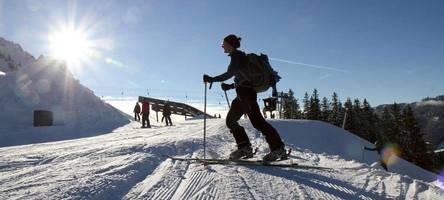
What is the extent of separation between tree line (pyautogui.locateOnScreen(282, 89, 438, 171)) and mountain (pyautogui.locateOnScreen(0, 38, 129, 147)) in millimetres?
18210

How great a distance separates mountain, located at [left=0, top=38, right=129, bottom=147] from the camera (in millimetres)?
20078

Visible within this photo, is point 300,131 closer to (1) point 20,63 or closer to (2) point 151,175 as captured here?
(2) point 151,175

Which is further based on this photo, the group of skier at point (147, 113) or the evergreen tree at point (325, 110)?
the evergreen tree at point (325, 110)

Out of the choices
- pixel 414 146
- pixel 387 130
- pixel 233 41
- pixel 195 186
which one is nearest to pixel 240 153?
pixel 233 41

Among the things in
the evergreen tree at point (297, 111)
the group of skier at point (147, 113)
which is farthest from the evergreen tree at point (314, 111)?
the group of skier at point (147, 113)

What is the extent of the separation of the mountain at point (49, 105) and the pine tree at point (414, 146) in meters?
39.2

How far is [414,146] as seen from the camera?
51781 mm

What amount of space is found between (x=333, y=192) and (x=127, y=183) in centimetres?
215

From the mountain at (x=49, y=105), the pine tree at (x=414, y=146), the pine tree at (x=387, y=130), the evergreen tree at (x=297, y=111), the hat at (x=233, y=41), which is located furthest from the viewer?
the evergreen tree at (x=297, y=111)

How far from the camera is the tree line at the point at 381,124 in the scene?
51834mm

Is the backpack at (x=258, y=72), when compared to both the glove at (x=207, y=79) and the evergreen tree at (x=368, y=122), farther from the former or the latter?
the evergreen tree at (x=368, y=122)

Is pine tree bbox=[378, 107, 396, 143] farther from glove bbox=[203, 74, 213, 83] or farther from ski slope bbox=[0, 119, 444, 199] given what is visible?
ski slope bbox=[0, 119, 444, 199]

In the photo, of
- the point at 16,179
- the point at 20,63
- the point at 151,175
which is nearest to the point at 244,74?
the point at 151,175

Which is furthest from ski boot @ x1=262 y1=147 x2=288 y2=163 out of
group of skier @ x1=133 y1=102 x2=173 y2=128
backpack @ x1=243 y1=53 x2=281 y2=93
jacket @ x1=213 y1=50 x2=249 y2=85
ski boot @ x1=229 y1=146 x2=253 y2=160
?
group of skier @ x1=133 y1=102 x2=173 y2=128
